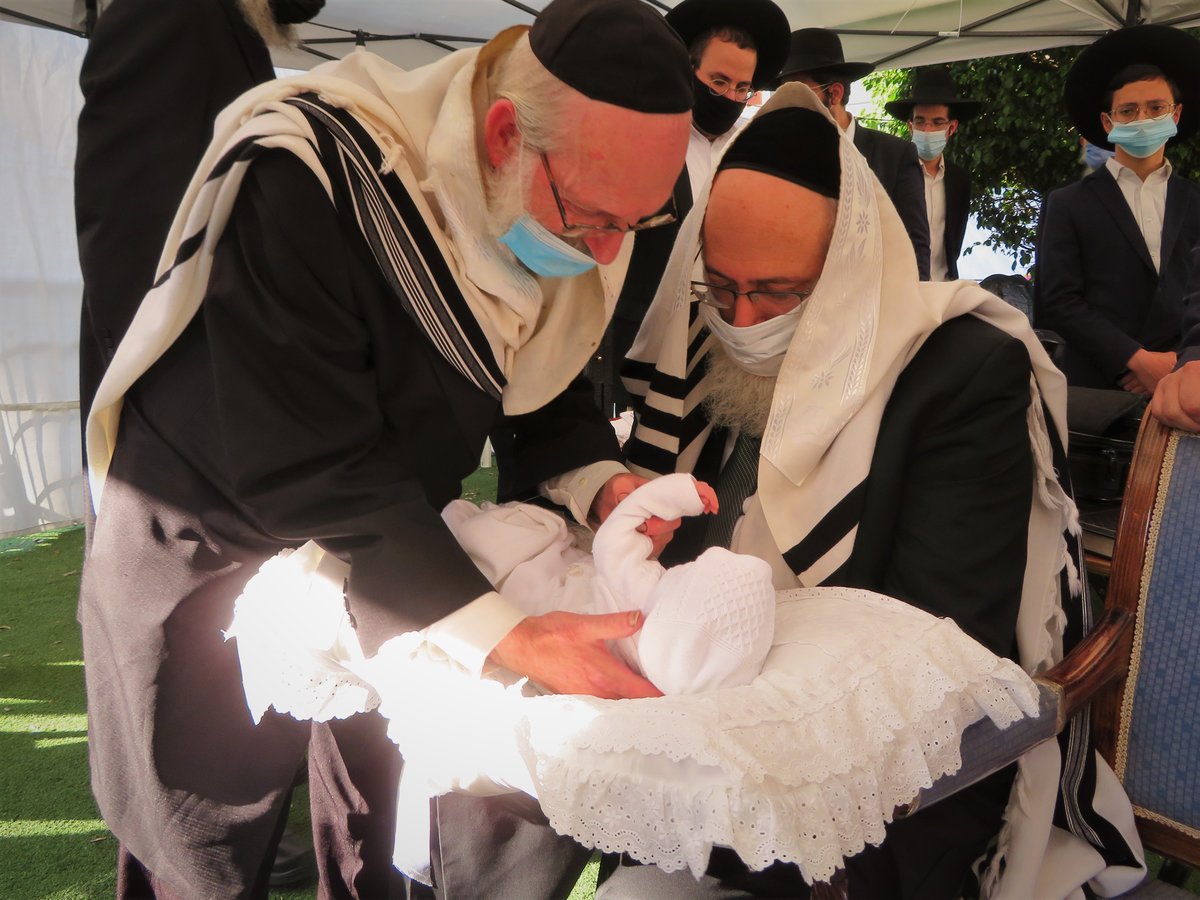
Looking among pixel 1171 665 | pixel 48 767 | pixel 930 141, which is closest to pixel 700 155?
pixel 1171 665

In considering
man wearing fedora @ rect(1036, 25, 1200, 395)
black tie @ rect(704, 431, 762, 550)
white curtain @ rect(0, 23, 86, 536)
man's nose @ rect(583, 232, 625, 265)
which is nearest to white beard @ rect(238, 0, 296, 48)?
man's nose @ rect(583, 232, 625, 265)

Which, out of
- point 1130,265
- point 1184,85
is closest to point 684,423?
point 1130,265

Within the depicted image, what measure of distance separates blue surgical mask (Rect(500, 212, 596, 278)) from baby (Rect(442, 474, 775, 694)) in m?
0.42

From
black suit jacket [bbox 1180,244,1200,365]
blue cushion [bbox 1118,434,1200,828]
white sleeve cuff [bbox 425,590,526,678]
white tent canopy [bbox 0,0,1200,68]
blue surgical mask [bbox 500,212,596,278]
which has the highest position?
white tent canopy [bbox 0,0,1200,68]

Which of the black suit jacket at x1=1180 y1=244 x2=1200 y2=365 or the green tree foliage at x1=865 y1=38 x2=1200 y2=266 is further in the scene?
the green tree foliage at x1=865 y1=38 x2=1200 y2=266

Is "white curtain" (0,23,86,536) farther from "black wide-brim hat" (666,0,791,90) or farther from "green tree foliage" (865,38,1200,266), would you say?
"green tree foliage" (865,38,1200,266)

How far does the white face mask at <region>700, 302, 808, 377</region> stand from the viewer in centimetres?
210

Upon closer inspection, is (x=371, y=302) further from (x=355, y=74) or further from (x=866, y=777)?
(x=866, y=777)

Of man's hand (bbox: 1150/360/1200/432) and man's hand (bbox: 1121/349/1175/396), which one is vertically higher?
man's hand (bbox: 1150/360/1200/432)

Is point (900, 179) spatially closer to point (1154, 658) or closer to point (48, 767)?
point (1154, 658)

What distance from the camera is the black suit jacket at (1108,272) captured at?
15.0 feet

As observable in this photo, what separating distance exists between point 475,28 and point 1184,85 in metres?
4.94

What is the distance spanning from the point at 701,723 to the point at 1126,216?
435 centimetres

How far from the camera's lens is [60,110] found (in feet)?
20.6
